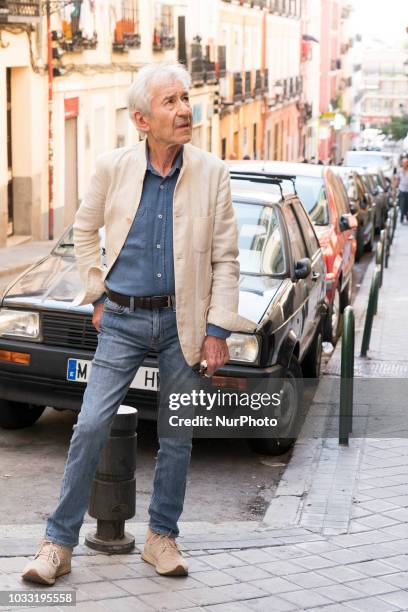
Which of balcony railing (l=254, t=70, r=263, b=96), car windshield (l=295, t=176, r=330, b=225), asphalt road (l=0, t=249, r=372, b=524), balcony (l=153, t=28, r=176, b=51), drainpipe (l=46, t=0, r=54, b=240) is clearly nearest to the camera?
asphalt road (l=0, t=249, r=372, b=524)

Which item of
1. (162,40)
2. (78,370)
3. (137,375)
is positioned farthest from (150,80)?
(162,40)

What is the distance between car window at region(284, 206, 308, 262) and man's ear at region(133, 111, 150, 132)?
3745 millimetres

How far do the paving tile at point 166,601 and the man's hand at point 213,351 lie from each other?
0.81 m

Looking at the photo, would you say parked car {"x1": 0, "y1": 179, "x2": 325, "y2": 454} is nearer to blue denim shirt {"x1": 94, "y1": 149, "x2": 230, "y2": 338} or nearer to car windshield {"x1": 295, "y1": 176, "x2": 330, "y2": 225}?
blue denim shirt {"x1": 94, "y1": 149, "x2": 230, "y2": 338}

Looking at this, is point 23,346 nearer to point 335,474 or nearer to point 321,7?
point 335,474

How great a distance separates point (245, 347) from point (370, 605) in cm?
250

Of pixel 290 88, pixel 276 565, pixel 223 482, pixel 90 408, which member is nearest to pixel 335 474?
pixel 223 482

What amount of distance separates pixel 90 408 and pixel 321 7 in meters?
78.5

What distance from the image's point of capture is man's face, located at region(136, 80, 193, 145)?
4445 mm

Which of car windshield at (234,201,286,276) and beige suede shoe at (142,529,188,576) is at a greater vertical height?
car windshield at (234,201,286,276)

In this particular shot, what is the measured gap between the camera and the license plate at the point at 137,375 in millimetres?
6699

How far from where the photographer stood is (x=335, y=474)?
642 cm

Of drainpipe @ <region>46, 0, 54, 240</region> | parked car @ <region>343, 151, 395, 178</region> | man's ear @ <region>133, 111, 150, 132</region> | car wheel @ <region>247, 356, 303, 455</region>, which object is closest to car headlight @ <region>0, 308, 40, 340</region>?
car wheel @ <region>247, 356, 303, 455</region>

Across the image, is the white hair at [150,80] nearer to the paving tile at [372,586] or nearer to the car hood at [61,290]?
the paving tile at [372,586]
